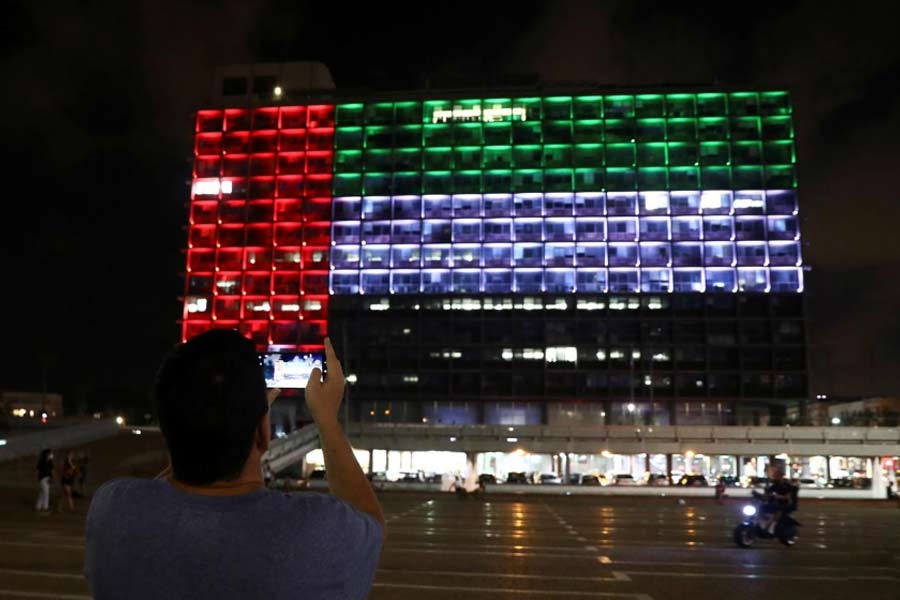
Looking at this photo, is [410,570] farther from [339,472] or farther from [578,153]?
[578,153]

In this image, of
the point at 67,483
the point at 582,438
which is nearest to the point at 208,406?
the point at 67,483

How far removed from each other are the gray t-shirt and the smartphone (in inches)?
68.4

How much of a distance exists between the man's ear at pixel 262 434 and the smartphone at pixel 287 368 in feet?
4.76

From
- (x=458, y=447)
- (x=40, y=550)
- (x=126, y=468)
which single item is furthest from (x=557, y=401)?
(x=40, y=550)

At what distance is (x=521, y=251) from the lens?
100062 mm

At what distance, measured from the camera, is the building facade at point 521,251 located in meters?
93.8

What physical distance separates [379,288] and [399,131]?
20.5m

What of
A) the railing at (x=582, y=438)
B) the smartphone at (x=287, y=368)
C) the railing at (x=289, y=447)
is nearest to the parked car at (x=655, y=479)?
the railing at (x=582, y=438)

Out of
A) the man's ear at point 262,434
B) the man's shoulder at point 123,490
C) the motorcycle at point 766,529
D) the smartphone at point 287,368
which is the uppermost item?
the smartphone at point 287,368

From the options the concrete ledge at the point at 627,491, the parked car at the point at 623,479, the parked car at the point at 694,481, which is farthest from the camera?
the parked car at the point at 623,479

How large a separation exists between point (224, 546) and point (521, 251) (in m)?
98.7

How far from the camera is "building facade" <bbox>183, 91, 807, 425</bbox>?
93750 millimetres

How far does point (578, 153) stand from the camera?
330ft

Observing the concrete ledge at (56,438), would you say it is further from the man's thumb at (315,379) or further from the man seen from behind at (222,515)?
the man seen from behind at (222,515)
